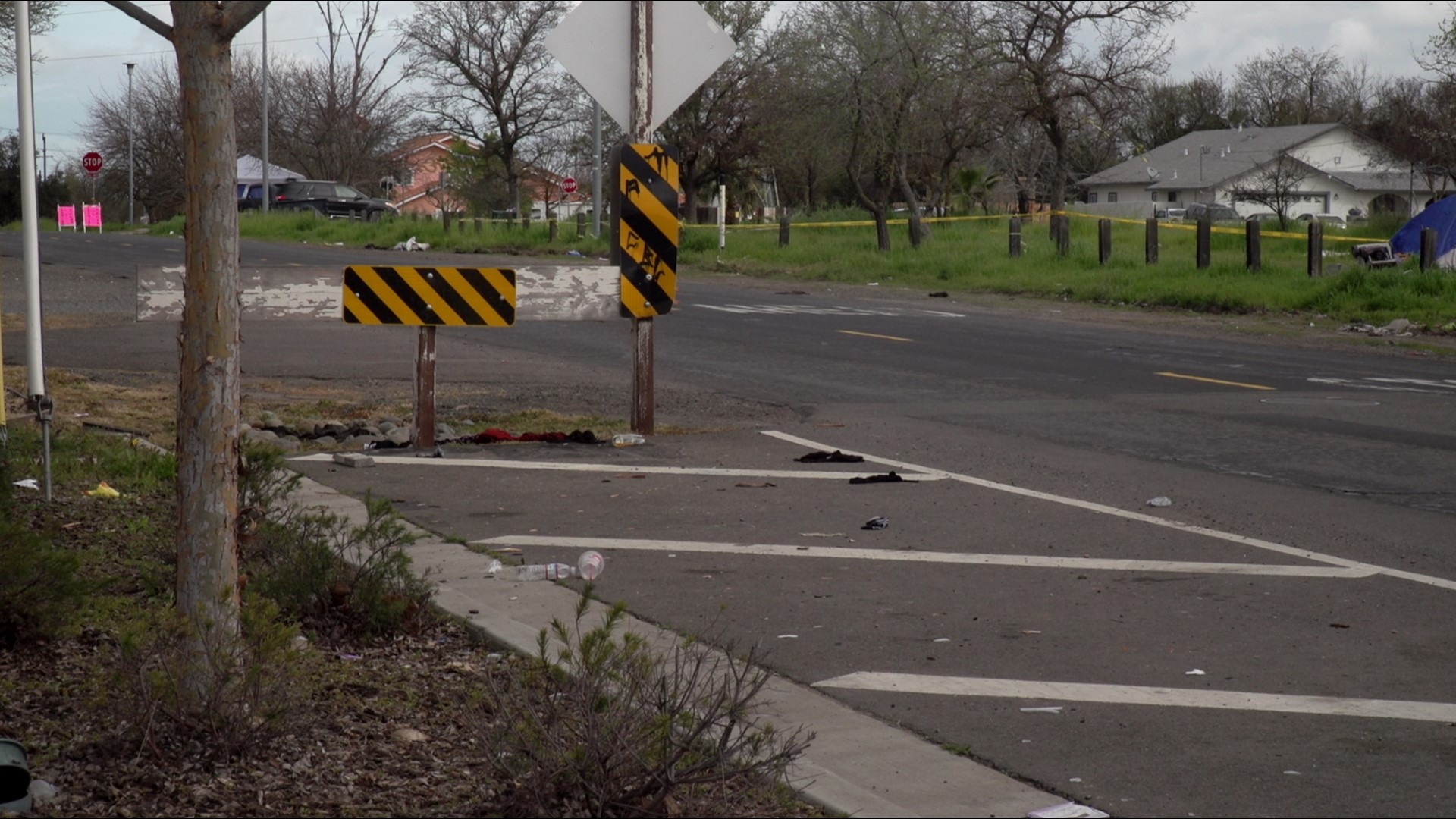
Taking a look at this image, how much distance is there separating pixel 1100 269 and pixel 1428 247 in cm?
609

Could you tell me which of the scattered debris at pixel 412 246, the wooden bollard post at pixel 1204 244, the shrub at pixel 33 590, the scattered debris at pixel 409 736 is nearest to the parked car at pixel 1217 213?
the scattered debris at pixel 412 246

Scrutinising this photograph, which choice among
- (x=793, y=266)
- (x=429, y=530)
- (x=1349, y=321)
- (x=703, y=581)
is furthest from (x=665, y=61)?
(x=793, y=266)

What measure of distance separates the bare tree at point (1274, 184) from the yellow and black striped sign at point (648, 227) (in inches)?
1908

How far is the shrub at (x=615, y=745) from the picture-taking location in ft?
11.0

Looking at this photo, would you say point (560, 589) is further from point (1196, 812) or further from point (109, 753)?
point (1196, 812)

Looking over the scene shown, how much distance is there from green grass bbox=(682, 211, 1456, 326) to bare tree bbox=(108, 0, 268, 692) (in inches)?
779

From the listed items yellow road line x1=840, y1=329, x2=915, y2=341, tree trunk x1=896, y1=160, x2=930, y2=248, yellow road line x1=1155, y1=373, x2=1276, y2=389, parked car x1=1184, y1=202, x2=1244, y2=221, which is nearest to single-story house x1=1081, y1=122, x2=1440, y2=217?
parked car x1=1184, y1=202, x2=1244, y2=221

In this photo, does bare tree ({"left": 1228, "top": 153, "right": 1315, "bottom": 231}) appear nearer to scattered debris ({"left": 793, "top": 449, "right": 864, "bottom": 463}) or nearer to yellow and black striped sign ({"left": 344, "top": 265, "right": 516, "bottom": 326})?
scattered debris ({"left": 793, "top": 449, "right": 864, "bottom": 463})

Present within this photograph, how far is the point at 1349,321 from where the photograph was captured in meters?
21.6

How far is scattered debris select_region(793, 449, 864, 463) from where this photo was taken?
9289 millimetres

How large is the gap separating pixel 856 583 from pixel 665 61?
15.6 feet

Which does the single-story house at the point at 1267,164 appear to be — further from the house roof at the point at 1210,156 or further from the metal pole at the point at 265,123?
the metal pole at the point at 265,123

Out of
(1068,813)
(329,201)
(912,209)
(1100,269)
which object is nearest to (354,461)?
(1068,813)

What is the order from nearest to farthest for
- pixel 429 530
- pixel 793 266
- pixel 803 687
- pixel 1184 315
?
pixel 803 687, pixel 429 530, pixel 1184 315, pixel 793 266
